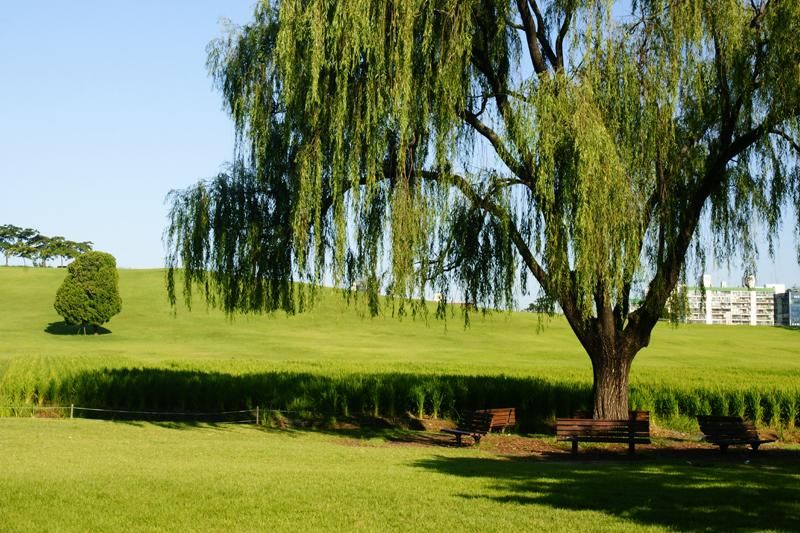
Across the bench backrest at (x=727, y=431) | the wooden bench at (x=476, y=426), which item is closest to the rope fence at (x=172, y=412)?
the wooden bench at (x=476, y=426)

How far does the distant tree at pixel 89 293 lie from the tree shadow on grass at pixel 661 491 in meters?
47.8

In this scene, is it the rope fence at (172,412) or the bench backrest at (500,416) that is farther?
the rope fence at (172,412)

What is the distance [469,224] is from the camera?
12.1m

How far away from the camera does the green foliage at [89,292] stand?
50.9m

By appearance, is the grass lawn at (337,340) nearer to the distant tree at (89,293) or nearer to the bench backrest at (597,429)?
the distant tree at (89,293)

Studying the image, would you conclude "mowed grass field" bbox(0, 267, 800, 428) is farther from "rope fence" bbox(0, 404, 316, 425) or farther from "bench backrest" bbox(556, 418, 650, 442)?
"bench backrest" bbox(556, 418, 650, 442)

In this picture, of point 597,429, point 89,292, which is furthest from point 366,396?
point 89,292

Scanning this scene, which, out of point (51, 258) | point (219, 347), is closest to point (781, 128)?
Answer: point (219, 347)

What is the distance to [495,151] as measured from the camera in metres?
12.4

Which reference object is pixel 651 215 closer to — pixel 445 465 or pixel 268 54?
pixel 445 465

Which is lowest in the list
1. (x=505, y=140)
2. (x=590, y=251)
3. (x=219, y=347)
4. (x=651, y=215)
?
(x=219, y=347)

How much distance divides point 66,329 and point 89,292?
418 centimetres

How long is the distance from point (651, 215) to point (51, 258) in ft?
385

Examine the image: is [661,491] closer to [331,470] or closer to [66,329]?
[331,470]
